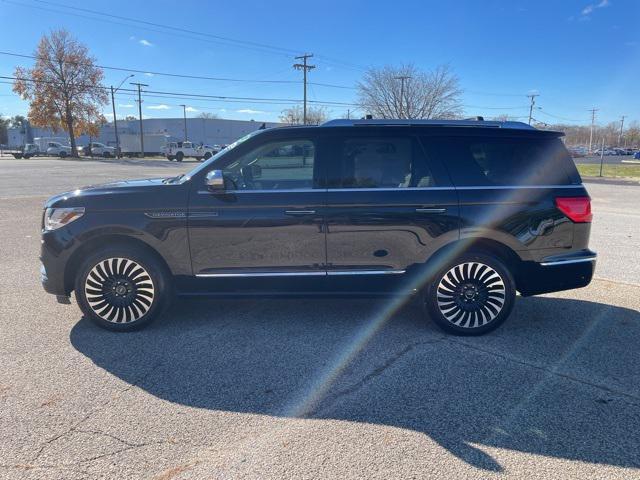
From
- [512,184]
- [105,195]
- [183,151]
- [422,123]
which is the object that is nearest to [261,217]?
[105,195]

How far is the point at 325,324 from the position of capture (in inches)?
179

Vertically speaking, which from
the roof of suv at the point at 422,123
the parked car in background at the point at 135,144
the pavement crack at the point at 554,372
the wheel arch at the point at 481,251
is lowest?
the pavement crack at the point at 554,372

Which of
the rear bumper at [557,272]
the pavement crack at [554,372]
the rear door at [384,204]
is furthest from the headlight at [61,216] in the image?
the rear bumper at [557,272]

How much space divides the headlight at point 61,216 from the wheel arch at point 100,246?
0.81 feet

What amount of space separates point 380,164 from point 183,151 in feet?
173

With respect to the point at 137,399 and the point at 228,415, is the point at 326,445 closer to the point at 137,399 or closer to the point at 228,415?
the point at 228,415

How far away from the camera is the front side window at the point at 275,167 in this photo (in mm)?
4199

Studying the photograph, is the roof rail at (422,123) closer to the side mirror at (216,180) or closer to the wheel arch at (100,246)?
the side mirror at (216,180)

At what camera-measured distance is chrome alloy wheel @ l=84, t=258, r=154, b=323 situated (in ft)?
13.8

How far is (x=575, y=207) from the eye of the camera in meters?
4.26

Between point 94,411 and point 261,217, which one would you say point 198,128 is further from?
point 94,411

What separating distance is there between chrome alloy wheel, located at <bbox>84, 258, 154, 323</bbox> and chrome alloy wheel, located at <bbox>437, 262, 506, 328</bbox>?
2.71 metres

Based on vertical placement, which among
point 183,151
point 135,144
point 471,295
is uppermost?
point 135,144

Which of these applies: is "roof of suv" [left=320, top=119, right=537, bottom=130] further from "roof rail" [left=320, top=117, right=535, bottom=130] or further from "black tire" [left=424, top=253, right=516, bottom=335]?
"black tire" [left=424, top=253, right=516, bottom=335]
